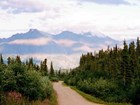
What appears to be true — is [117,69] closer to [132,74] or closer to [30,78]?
[132,74]

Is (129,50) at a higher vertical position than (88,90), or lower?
higher

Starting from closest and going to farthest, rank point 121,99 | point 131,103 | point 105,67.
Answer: point 131,103, point 121,99, point 105,67

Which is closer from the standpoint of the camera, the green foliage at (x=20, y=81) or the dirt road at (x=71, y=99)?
the green foliage at (x=20, y=81)

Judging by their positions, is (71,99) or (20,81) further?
(71,99)

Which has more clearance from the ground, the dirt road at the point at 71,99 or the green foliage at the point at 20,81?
the green foliage at the point at 20,81

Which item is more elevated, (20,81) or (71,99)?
(20,81)

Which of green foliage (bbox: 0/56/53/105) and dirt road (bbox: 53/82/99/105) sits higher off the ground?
green foliage (bbox: 0/56/53/105)

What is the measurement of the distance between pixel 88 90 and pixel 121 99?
15.7 m

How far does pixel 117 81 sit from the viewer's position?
175 feet

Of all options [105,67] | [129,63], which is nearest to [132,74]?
[129,63]

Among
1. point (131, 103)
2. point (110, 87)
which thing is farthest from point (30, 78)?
point (110, 87)

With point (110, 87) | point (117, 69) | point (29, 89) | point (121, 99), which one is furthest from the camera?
point (117, 69)

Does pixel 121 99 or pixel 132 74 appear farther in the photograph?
pixel 132 74

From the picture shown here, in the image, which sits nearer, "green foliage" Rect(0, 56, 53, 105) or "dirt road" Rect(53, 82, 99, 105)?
"green foliage" Rect(0, 56, 53, 105)
